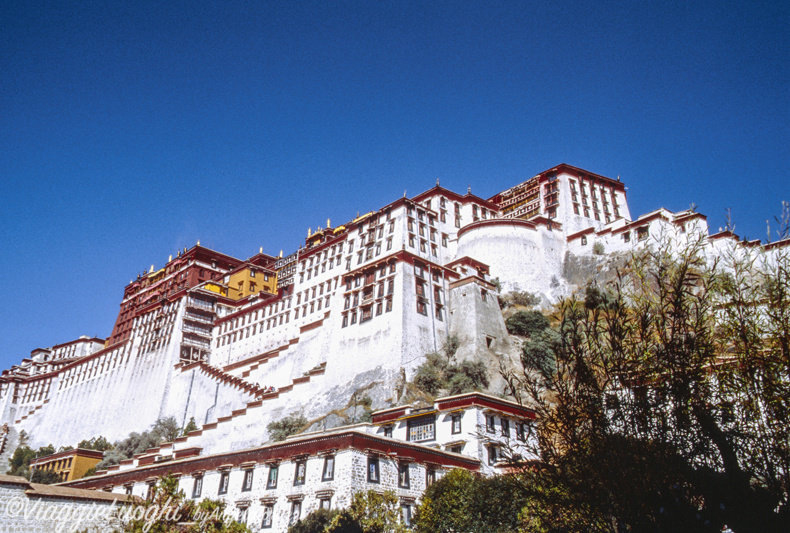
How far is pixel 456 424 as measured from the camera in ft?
93.8

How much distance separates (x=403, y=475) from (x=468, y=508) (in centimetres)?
377

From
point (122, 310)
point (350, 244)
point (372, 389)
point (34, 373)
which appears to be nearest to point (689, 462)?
point (372, 389)

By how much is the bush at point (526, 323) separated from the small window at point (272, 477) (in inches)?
1080

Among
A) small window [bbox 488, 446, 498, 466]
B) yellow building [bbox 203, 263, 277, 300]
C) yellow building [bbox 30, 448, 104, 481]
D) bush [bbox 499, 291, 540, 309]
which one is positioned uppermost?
yellow building [bbox 203, 263, 277, 300]

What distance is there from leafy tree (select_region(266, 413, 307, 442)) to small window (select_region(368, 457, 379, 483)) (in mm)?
16416

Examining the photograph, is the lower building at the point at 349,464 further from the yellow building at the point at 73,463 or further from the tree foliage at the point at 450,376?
the yellow building at the point at 73,463

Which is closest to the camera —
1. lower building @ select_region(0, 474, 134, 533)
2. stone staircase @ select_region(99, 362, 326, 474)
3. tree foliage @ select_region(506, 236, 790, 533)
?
tree foliage @ select_region(506, 236, 790, 533)

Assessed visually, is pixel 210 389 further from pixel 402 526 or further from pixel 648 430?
pixel 648 430

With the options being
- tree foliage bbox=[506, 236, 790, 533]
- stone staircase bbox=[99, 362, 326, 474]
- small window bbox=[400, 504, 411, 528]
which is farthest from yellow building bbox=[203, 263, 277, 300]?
tree foliage bbox=[506, 236, 790, 533]

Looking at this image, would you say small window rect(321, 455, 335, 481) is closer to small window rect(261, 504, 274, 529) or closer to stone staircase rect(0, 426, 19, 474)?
small window rect(261, 504, 274, 529)

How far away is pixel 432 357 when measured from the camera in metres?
44.4

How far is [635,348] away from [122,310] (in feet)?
274

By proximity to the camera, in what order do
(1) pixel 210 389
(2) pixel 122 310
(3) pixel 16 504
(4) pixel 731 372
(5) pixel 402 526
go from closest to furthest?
1. (4) pixel 731 372
2. (5) pixel 402 526
3. (3) pixel 16 504
4. (1) pixel 210 389
5. (2) pixel 122 310

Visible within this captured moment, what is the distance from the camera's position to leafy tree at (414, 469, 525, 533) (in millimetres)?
21641
